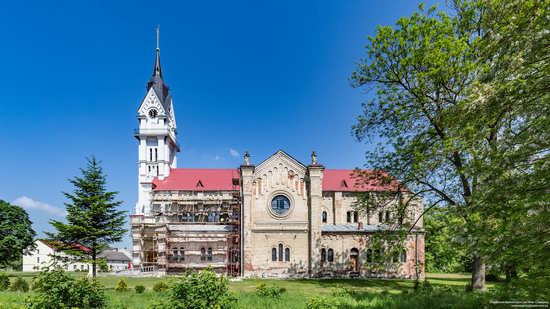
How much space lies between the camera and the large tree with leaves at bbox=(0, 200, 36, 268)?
4272 cm

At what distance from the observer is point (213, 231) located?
37125 millimetres

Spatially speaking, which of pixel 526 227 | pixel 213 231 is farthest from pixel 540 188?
pixel 213 231

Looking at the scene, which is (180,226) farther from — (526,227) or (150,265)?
(526,227)

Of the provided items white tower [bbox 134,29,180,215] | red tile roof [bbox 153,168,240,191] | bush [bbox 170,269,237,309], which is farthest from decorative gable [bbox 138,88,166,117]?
bush [bbox 170,269,237,309]

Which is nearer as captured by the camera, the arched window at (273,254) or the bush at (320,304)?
the bush at (320,304)

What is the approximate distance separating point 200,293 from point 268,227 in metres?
23.5

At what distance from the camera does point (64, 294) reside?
11.4 metres

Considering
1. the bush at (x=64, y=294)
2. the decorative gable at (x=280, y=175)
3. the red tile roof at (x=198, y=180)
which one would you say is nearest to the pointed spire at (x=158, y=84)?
the red tile roof at (x=198, y=180)

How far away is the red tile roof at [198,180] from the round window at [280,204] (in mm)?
7969

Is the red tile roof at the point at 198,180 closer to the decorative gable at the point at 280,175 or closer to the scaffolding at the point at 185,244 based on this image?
the scaffolding at the point at 185,244

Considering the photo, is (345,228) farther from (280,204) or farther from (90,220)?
(90,220)

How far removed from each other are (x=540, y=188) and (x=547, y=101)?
1949mm

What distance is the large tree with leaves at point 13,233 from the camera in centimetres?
4272

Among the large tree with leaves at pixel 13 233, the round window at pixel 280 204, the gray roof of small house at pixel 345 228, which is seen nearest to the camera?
the round window at pixel 280 204
